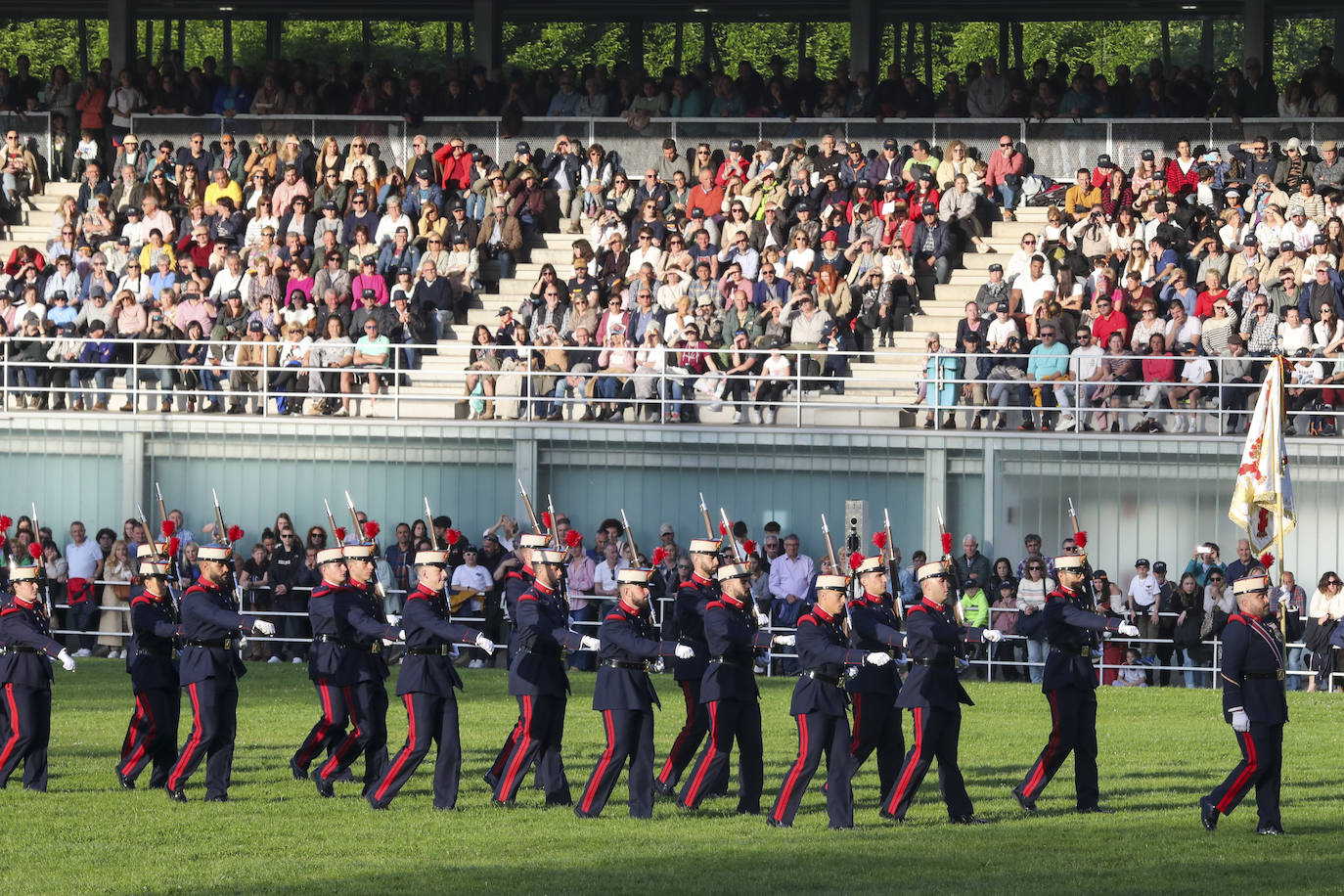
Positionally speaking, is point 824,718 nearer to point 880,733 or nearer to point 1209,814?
point 880,733

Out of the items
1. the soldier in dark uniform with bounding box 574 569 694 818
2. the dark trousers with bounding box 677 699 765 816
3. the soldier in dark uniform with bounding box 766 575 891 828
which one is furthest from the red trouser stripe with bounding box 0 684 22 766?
the soldier in dark uniform with bounding box 766 575 891 828

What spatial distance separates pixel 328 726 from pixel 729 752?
120 inches

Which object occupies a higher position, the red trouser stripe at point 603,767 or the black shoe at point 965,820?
the red trouser stripe at point 603,767

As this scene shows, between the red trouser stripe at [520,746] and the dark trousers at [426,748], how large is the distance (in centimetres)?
42

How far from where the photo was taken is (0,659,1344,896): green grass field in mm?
12641

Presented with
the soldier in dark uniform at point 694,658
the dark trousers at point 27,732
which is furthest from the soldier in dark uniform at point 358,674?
the soldier in dark uniform at point 694,658

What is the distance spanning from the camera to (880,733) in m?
15.1

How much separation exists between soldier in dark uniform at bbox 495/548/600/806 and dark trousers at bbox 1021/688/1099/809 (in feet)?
10.5

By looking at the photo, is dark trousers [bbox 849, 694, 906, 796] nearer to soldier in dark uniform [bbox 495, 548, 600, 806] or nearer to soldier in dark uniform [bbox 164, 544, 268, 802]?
soldier in dark uniform [bbox 495, 548, 600, 806]

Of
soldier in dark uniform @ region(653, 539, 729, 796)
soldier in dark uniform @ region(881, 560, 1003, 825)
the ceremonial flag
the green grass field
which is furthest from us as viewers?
the ceremonial flag

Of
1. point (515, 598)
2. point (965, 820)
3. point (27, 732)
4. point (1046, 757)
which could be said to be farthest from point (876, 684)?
point (27, 732)

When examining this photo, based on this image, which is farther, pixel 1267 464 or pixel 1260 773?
pixel 1267 464

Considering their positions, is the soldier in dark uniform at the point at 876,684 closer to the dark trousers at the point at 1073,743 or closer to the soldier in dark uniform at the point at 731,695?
the soldier in dark uniform at the point at 731,695

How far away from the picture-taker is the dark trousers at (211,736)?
50.2ft
